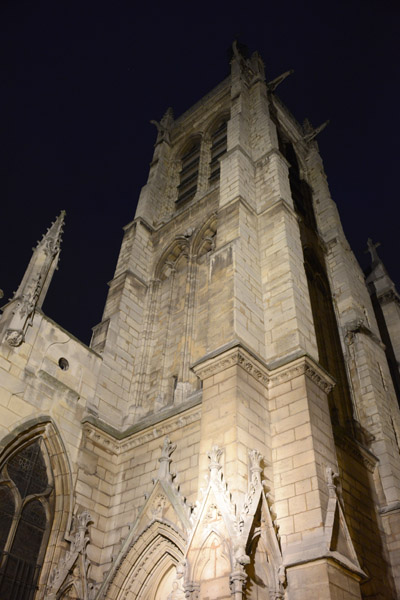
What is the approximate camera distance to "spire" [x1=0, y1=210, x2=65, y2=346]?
1050 centimetres

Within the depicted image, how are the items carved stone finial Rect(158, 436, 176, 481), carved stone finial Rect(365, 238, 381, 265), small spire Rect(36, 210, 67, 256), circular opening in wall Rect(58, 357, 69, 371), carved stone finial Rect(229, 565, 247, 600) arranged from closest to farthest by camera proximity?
carved stone finial Rect(229, 565, 247, 600) → carved stone finial Rect(158, 436, 176, 481) → circular opening in wall Rect(58, 357, 69, 371) → small spire Rect(36, 210, 67, 256) → carved stone finial Rect(365, 238, 381, 265)

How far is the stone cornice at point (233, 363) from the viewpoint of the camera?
906 centimetres

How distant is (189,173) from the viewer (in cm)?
2050

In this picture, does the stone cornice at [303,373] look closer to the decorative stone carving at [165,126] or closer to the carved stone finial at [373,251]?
the carved stone finial at [373,251]

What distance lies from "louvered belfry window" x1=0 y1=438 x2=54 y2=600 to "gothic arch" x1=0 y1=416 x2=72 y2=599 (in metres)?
0.02

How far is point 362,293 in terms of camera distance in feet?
54.0

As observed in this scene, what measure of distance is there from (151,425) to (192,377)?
1958 millimetres

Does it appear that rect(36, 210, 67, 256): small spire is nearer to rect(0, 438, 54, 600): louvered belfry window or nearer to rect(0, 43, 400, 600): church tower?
rect(0, 43, 400, 600): church tower

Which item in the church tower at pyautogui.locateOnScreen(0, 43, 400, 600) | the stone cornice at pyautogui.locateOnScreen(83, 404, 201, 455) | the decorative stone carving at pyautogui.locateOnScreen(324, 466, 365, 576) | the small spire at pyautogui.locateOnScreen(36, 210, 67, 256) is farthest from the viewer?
the small spire at pyautogui.locateOnScreen(36, 210, 67, 256)

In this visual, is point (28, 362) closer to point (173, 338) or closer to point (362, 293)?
point (173, 338)

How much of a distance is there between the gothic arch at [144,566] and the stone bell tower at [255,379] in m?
0.05

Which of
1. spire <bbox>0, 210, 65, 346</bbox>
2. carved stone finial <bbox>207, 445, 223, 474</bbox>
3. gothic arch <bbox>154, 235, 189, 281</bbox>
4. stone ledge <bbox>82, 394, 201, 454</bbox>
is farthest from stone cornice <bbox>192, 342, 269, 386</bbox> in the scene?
gothic arch <bbox>154, 235, 189, 281</bbox>

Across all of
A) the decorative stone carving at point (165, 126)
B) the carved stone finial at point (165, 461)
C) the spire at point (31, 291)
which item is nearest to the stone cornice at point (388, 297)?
the decorative stone carving at point (165, 126)

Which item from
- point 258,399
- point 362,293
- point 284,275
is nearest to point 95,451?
point 258,399
